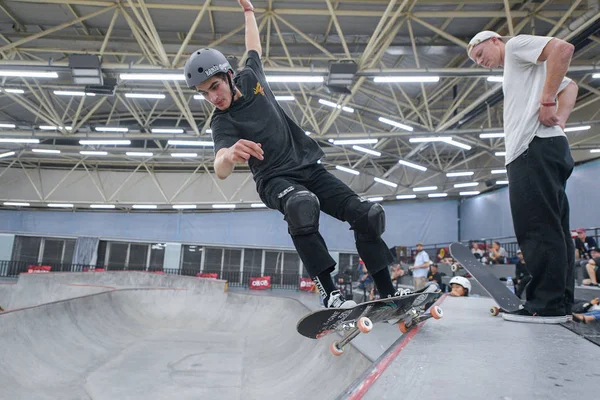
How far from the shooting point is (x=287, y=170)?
2.35 metres

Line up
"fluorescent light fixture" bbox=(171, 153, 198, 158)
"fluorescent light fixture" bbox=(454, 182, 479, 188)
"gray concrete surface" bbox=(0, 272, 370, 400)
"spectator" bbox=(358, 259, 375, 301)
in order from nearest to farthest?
"gray concrete surface" bbox=(0, 272, 370, 400) → "spectator" bbox=(358, 259, 375, 301) → "fluorescent light fixture" bbox=(171, 153, 198, 158) → "fluorescent light fixture" bbox=(454, 182, 479, 188)

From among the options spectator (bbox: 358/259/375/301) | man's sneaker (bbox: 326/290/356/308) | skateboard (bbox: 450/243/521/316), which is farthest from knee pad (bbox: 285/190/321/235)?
spectator (bbox: 358/259/375/301)

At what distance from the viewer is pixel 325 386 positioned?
386 cm

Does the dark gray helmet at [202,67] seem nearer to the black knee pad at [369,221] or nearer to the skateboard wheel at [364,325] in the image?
the black knee pad at [369,221]

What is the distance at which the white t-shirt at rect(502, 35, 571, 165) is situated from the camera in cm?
226

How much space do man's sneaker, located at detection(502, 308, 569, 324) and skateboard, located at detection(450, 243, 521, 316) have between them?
0.47 feet

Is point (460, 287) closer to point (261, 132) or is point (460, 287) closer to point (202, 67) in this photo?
point (261, 132)

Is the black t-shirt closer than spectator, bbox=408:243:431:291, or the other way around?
the black t-shirt

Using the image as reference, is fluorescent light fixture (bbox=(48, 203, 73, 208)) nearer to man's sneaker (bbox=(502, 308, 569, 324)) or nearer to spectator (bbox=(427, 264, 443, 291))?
spectator (bbox=(427, 264, 443, 291))

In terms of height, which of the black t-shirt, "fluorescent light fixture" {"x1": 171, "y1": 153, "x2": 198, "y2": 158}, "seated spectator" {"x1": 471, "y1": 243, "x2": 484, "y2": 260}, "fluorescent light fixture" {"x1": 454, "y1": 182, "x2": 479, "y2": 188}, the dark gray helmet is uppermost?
"fluorescent light fixture" {"x1": 171, "y1": 153, "x2": 198, "y2": 158}

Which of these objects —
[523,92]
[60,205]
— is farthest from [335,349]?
[60,205]

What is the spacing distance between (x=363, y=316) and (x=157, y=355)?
550 centimetres

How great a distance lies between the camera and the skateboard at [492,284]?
254cm

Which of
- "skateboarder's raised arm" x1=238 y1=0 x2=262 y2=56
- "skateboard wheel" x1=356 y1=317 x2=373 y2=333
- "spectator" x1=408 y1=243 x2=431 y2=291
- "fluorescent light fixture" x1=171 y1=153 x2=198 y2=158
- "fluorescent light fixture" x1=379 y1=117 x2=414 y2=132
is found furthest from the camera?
"fluorescent light fixture" x1=171 y1=153 x2=198 y2=158
